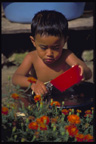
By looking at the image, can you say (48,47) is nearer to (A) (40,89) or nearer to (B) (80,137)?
(A) (40,89)

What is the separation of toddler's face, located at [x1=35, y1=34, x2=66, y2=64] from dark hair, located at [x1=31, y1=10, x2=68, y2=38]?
0.15ft

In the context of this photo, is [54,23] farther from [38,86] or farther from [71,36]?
[71,36]

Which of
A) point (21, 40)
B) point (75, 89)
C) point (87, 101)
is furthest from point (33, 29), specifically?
point (21, 40)

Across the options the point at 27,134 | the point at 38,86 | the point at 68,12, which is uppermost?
the point at 68,12

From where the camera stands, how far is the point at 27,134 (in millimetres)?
1763

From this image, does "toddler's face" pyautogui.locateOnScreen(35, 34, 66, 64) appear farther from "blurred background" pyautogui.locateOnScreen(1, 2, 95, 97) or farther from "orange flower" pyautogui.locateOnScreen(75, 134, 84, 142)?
"blurred background" pyautogui.locateOnScreen(1, 2, 95, 97)

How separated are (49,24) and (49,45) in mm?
195

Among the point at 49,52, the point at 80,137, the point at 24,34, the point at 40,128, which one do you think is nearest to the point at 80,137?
the point at 80,137

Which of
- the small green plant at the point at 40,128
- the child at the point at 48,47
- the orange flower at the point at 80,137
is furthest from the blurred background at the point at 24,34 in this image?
the orange flower at the point at 80,137

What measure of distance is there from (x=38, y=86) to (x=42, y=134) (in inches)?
23.7

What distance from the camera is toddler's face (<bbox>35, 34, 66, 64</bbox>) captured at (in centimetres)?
253

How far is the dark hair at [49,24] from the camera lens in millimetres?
2574

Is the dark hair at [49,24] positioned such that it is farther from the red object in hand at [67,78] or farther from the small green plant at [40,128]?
the small green plant at [40,128]

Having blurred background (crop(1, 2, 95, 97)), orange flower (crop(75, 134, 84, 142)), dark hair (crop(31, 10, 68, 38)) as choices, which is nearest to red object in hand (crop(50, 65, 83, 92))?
dark hair (crop(31, 10, 68, 38))
